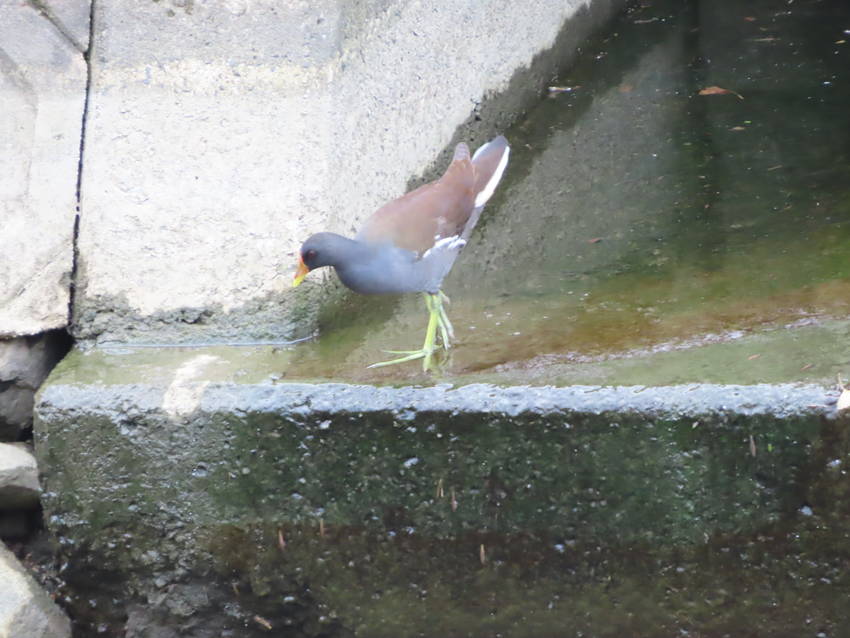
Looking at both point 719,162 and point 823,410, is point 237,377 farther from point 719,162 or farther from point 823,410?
point 719,162

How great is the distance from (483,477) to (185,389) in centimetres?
71

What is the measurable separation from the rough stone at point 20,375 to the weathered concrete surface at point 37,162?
6 centimetres

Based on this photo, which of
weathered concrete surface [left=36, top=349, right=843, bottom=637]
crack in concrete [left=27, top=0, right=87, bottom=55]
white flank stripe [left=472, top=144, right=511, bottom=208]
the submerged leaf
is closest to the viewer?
weathered concrete surface [left=36, top=349, right=843, bottom=637]

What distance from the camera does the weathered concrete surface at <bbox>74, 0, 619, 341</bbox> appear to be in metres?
2.60

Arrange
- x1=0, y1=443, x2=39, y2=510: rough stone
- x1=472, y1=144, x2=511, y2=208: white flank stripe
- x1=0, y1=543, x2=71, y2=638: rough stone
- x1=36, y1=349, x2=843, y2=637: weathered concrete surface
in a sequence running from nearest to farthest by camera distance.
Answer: x1=36, y1=349, x2=843, y2=637: weathered concrete surface → x1=0, y1=543, x2=71, y2=638: rough stone → x1=0, y1=443, x2=39, y2=510: rough stone → x1=472, y1=144, x2=511, y2=208: white flank stripe

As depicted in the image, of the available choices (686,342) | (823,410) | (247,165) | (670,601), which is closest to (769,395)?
(823,410)

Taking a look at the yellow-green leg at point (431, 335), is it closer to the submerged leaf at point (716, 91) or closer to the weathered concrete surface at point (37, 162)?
the weathered concrete surface at point (37, 162)

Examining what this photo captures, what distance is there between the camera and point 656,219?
9.93 feet

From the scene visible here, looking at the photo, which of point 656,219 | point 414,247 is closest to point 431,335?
point 414,247

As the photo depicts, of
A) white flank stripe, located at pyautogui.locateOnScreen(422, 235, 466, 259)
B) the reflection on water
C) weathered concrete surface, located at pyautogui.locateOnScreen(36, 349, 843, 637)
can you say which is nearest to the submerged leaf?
the reflection on water

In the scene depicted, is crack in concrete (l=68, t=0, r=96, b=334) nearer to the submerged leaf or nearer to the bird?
the bird

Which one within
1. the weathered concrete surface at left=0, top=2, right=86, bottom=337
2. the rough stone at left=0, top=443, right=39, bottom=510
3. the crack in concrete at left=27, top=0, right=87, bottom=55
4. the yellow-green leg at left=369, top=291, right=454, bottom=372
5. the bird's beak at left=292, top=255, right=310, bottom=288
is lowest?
the rough stone at left=0, top=443, right=39, bottom=510

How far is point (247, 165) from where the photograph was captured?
2.63m

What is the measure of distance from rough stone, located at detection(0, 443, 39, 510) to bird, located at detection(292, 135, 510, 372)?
33.3 inches
